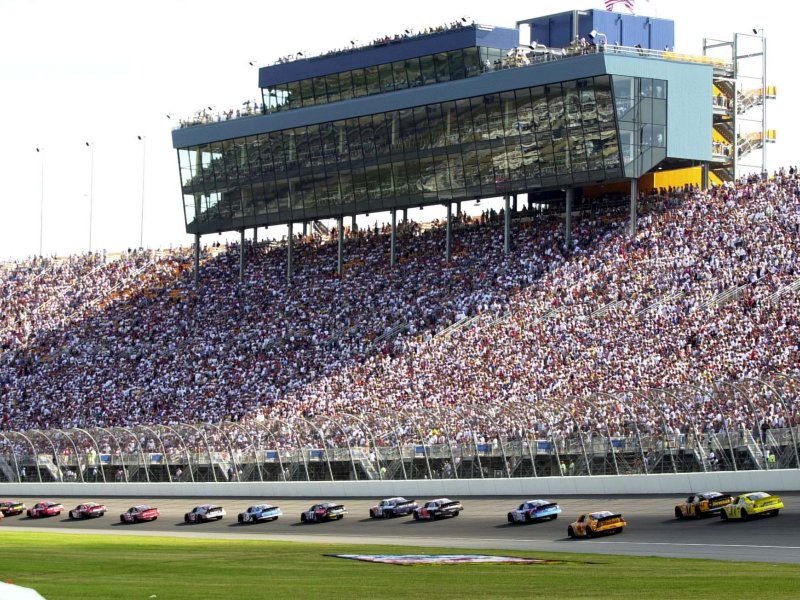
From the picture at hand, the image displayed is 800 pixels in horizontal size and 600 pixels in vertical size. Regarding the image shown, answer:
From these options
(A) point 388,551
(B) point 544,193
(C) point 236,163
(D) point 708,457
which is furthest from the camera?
(C) point 236,163

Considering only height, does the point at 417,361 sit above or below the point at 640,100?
below

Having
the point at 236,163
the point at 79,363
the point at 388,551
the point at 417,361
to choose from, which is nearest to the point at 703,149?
the point at 417,361

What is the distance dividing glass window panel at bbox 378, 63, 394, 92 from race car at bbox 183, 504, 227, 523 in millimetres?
34283

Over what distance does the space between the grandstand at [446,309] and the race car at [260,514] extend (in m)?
5.03

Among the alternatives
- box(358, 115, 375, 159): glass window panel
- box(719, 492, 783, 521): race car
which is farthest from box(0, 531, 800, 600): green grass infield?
box(358, 115, 375, 159): glass window panel

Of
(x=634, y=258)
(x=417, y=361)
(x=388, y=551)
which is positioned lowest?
(x=388, y=551)

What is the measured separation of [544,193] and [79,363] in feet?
97.3

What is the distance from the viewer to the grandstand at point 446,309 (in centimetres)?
5575

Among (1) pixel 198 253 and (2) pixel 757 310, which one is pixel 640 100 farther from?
(1) pixel 198 253

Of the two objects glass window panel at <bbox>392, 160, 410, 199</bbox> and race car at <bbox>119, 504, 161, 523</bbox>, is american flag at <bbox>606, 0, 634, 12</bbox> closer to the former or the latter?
glass window panel at <bbox>392, 160, 410, 199</bbox>

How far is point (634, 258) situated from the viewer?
7225 centimetres

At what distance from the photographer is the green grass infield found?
95.8ft

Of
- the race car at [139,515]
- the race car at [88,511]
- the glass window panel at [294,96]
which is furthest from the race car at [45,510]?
the glass window panel at [294,96]

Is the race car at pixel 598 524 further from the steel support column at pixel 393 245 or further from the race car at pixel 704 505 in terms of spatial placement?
the steel support column at pixel 393 245
